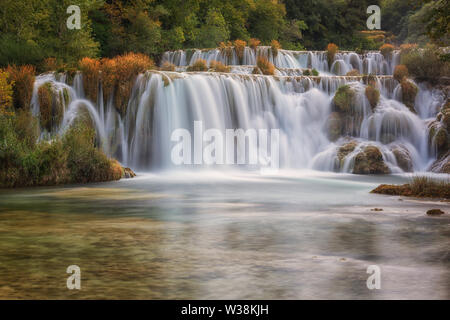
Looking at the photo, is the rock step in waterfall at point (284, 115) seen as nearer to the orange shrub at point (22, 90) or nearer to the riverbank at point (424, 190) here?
the orange shrub at point (22, 90)

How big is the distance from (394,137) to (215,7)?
1063 inches

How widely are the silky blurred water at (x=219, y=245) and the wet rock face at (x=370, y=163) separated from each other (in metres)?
8.65

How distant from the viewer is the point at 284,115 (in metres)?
29.8

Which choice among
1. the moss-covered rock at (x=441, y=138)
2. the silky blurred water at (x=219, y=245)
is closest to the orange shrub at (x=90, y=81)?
the silky blurred water at (x=219, y=245)

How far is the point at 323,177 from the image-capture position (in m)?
23.9

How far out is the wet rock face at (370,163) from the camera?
25.7 meters

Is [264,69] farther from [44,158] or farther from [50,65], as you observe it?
[44,158]

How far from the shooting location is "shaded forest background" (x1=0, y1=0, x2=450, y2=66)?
105 ft

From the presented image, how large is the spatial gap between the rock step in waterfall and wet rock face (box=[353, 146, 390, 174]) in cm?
4

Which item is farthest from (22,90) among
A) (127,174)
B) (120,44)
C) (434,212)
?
(434,212)

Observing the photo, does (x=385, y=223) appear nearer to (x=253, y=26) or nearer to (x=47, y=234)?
(x=47, y=234)

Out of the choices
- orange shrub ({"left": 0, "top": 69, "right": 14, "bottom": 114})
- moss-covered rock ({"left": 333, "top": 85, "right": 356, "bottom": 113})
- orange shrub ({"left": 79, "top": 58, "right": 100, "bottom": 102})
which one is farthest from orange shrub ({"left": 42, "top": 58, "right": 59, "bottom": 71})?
moss-covered rock ({"left": 333, "top": 85, "right": 356, "bottom": 113})

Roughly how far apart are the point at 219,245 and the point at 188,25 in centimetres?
3823

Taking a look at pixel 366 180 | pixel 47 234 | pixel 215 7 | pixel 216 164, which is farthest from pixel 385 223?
pixel 215 7
